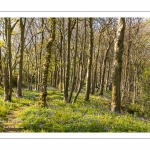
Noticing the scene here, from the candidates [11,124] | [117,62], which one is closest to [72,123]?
[11,124]

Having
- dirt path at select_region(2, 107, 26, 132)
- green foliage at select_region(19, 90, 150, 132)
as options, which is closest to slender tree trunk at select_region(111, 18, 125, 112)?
green foliage at select_region(19, 90, 150, 132)

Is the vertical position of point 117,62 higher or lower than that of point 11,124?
higher

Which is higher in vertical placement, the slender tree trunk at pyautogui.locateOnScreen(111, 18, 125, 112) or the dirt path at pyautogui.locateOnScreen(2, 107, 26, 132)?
the slender tree trunk at pyautogui.locateOnScreen(111, 18, 125, 112)

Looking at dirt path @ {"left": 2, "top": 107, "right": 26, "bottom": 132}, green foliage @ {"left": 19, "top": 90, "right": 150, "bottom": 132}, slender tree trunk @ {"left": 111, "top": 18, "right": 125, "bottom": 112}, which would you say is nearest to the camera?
dirt path @ {"left": 2, "top": 107, "right": 26, "bottom": 132}

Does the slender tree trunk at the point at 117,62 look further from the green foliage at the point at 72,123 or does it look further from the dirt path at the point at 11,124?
the dirt path at the point at 11,124

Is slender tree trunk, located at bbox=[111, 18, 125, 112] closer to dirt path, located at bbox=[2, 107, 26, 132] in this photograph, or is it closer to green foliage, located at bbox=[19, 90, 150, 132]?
green foliage, located at bbox=[19, 90, 150, 132]

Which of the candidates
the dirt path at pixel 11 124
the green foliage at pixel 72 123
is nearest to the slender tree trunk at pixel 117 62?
the green foliage at pixel 72 123

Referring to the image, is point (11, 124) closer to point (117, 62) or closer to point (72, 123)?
point (72, 123)

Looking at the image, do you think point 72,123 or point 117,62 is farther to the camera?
point 117,62

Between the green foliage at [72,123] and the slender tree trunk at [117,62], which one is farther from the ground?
the slender tree trunk at [117,62]

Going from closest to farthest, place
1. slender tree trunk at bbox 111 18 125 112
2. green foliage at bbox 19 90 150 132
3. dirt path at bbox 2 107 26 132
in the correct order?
dirt path at bbox 2 107 26 132 → green foliage at bbox 19 90 150 132 → slender tree trunk at bbox 111 18 125 112
